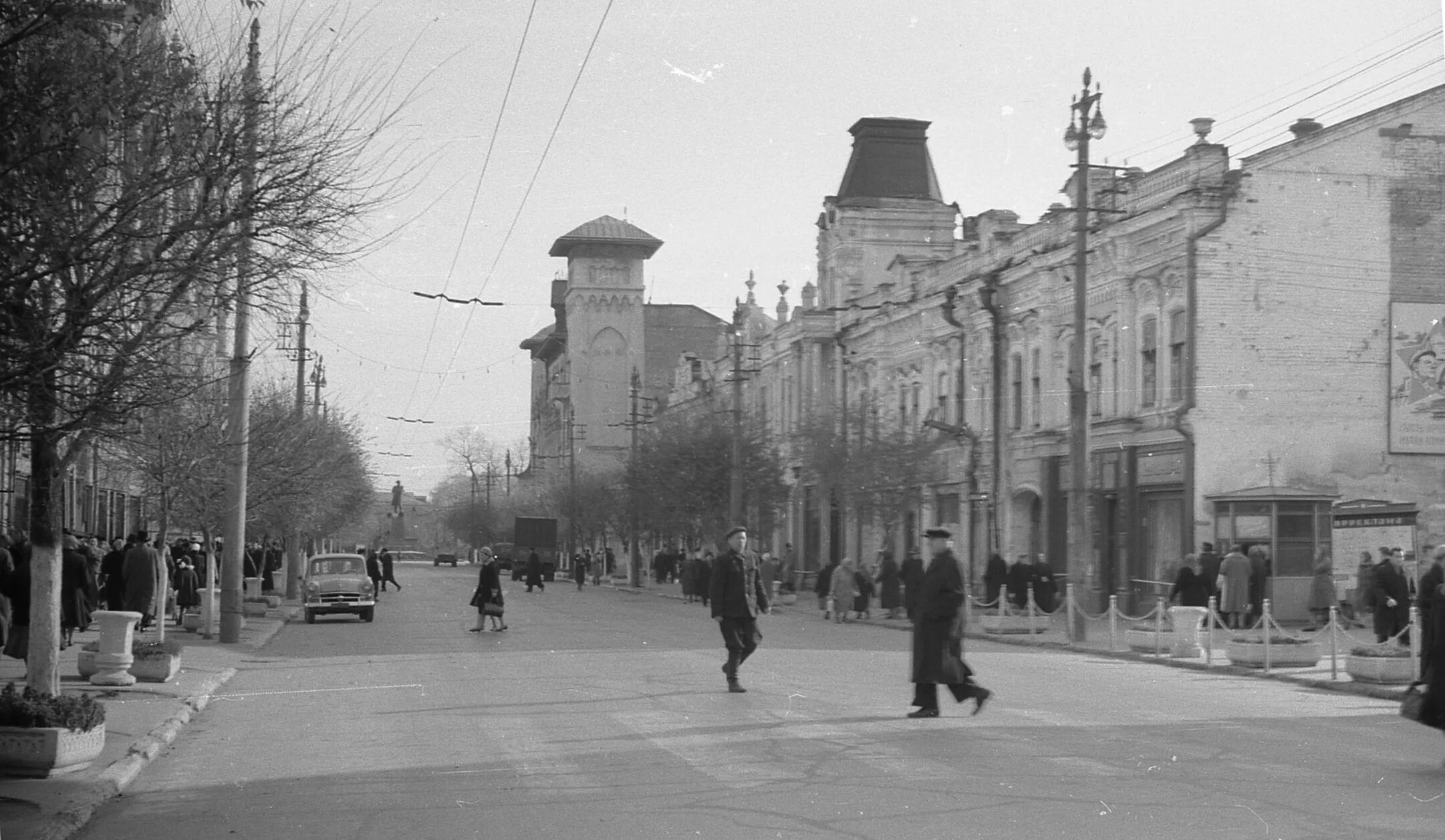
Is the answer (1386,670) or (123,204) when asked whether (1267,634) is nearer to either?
(1386,670)

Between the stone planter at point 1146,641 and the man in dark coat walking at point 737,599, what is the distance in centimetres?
998

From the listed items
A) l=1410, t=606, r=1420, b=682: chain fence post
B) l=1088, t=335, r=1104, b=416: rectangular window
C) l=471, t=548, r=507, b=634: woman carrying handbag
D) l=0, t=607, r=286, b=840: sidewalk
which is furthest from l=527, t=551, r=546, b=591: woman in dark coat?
l=1410, t=606, r=1420, b=682: chain fence post

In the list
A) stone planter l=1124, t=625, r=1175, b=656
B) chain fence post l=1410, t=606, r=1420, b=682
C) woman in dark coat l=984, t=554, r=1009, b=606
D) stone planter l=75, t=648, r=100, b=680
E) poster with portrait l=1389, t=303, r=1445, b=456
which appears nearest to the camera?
stone planter l=75, t=648, r=100, b=680

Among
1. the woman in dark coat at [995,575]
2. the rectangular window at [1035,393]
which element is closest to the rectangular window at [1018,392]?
the rectangular window at [1035,393]

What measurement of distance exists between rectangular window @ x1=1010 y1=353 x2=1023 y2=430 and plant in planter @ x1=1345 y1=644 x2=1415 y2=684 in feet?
88.8

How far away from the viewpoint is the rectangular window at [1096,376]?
42.6m

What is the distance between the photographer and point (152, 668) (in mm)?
20547

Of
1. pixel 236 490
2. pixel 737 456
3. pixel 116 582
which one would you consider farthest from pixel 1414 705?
pixel 737 456

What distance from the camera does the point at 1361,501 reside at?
34.6 meters

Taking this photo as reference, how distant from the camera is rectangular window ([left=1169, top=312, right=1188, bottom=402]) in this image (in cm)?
3891

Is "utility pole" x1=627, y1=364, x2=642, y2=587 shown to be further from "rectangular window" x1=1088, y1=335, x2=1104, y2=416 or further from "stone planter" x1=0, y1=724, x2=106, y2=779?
"stone planter" x1=0, y1=724, x2=106, y2=779

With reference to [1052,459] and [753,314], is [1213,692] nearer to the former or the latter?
[1052,459]

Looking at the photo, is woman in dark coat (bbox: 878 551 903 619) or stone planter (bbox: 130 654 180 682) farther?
woman in dark coat (bbox: 878 551 903 619)

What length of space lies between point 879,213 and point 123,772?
182 ft
